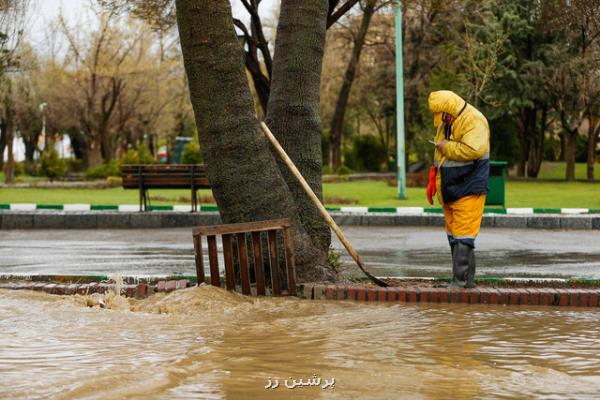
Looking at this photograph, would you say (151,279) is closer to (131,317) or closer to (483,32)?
(131,317)

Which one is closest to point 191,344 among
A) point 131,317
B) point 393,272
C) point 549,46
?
point 131,317

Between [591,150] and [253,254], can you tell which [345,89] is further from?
[253,254]

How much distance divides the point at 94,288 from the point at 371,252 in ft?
18.4

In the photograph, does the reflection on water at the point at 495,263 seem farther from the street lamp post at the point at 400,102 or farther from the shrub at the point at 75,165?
the shrub at the point at 75,165

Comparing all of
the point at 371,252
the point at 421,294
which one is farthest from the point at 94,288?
the point at 371,252

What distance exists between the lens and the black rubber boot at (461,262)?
8500mm

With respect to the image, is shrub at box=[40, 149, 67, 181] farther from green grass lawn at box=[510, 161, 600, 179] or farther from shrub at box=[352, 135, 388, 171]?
green grass lawn at box=[510, 161, 600, 179]

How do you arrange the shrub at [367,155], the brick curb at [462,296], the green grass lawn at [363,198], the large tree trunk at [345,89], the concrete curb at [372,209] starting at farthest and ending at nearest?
the shrub at [367,155]
the large tree trunk at [345,89]
the green grass lawn at [363,198]
the concrete curb at [372,209]
the brick curb at [462,296]

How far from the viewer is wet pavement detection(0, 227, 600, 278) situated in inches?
427

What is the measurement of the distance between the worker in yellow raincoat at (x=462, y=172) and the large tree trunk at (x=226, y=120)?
1.35 meters

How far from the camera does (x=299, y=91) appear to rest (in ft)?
31.0

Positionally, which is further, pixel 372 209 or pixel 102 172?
pixel 102 172

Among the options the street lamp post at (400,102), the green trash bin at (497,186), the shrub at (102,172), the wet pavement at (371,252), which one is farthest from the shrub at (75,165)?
the wet pavement at (371,252)

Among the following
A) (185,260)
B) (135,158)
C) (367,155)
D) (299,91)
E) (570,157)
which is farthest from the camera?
(367,155)
